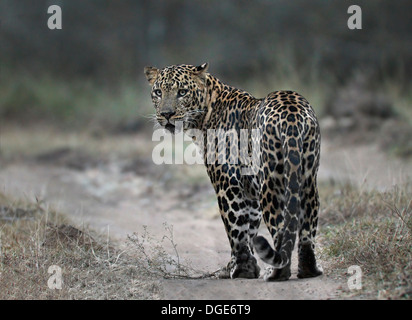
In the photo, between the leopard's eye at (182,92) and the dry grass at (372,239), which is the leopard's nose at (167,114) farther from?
the dry grass at (372,239)

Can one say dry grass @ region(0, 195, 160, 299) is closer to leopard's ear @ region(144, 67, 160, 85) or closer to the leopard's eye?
the leopard's eye

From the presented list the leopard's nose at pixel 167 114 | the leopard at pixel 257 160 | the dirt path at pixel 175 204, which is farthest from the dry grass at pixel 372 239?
the leopard's nose at pixel 167 114

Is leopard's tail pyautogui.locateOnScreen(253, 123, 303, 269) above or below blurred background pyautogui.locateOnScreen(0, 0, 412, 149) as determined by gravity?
below

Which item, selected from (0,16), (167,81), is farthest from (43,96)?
(167,81)

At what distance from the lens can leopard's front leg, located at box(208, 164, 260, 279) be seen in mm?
5719

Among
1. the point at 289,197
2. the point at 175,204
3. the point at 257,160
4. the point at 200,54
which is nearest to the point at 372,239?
the point at 289,197

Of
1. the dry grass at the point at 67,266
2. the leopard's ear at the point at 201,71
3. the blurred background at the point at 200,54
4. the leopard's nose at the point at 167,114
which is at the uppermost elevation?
the blurred background at the point at 200,54

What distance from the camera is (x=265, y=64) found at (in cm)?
1947

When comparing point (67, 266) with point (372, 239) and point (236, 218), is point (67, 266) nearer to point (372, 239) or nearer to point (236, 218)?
point (236, 218)

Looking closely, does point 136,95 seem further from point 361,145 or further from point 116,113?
point 361,145

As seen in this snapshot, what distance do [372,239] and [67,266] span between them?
8.52 feet

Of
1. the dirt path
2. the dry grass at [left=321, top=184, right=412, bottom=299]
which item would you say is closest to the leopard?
the dirt path

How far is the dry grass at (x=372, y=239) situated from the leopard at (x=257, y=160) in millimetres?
431

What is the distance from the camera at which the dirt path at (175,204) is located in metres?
5.16
